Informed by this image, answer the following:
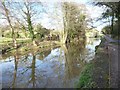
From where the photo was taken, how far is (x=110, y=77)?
4926 mm

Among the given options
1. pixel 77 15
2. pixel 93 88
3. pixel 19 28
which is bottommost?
pixel 93 88

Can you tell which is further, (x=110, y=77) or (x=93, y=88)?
(x=110, y=77)

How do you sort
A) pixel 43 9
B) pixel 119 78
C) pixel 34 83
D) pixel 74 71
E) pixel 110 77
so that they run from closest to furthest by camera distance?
pixel 119 78 < pixel 110 77 < pixel 34 83 < pixel 74 71 < pixel 43 9

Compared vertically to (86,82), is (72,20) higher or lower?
higher

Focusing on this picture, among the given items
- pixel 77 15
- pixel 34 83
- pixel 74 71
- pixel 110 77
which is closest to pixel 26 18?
pixel 77 15

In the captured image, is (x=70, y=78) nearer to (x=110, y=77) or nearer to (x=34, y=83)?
(x=34, y=83)

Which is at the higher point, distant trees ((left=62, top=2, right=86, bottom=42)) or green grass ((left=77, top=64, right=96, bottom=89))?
distant trees ((left=62, top=2, right=86, bottom=42))

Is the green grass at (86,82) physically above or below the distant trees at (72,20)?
below

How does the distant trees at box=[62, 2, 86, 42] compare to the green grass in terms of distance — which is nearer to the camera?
the green grass

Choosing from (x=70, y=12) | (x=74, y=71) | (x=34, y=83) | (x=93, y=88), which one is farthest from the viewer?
(x=70, y=12)

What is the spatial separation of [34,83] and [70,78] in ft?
4.15

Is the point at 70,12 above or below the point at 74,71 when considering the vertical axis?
above

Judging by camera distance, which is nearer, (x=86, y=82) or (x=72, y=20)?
(x=86, y=82)

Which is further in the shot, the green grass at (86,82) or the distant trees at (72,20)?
the distant trees at (72,20)
